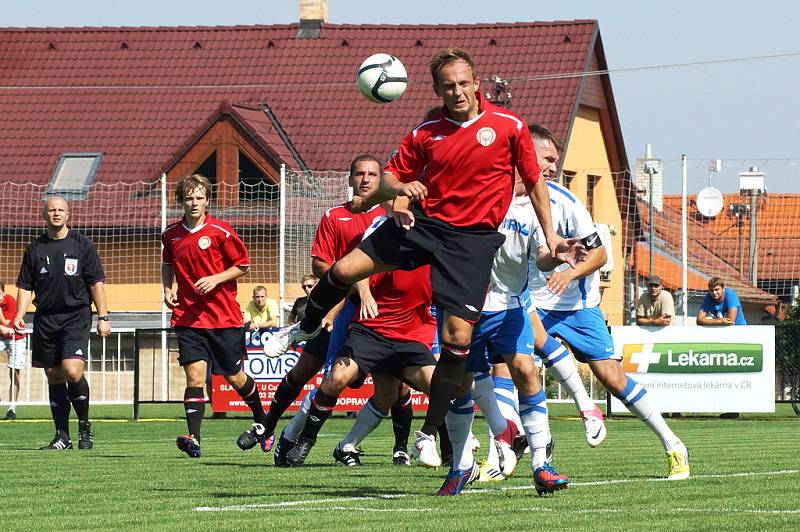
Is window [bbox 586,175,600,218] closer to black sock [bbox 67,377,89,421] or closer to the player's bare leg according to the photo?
black sock [bbox 67,377,89,421]

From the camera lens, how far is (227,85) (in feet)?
133

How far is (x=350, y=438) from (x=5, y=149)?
1207 inches

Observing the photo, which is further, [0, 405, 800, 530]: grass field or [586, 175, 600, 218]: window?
[586, 175, 600, 218]: window

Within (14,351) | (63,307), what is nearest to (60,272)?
(63,307)

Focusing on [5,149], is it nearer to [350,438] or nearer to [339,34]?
[339,34]

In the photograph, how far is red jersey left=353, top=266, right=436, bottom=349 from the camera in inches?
411

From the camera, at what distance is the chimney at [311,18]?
138ft

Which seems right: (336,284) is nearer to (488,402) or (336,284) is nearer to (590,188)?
(488,402)

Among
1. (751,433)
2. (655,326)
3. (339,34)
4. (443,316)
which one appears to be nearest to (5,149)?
(339,34)

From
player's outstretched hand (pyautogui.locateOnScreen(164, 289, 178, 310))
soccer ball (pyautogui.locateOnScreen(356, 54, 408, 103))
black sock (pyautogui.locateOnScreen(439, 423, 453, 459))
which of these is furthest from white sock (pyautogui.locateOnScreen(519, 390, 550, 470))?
soccer ball (pyautogui.locateOnScreen(356, 54, 408, 103))

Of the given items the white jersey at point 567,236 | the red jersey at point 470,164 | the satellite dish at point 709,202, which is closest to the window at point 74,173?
the satellite dish at point 709,202

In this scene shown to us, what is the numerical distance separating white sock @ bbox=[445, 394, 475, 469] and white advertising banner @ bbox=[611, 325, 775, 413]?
12394 mm

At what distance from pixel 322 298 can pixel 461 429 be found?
1052 mm

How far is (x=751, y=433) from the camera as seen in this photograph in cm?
1573
